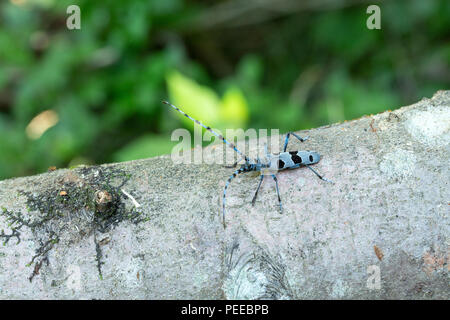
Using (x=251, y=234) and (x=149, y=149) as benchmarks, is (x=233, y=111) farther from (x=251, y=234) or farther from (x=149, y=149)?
(x=251, y=234)

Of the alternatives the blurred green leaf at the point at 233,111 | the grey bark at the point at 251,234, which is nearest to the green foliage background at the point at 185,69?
the blurred green leaf at the point at 233,111

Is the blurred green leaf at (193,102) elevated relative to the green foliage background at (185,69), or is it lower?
lower

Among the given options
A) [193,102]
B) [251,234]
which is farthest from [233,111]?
[251,234]

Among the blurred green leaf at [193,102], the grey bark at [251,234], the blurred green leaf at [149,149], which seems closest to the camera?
the grey bark at [251,234]

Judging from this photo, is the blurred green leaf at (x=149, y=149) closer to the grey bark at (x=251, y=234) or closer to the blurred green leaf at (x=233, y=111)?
the blurred green leaf at (x=233, y=111)

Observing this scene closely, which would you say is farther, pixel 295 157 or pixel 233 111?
pixel 233 111

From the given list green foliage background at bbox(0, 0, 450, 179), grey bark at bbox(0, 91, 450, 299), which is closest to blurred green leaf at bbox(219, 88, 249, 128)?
green foliage background at bbox(0, 0, 450, 179)
